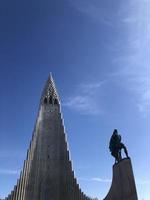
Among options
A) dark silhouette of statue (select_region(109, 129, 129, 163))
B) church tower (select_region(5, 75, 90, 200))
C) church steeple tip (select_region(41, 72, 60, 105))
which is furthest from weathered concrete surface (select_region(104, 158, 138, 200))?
church steeple tip (select_region(41, 72, 60, 105))

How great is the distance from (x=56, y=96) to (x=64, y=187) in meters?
18.5

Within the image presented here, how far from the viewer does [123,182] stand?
48.2 ft

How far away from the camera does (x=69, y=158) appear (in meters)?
38.0

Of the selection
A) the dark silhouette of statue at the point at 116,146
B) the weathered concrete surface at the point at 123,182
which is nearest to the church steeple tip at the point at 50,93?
the dark silhouette of statue at the point at 116,146

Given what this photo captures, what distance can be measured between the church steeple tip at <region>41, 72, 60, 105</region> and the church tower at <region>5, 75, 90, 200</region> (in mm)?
3609

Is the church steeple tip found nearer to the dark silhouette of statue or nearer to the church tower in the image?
the church tower

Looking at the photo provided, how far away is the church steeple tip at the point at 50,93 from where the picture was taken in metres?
→ 47.4

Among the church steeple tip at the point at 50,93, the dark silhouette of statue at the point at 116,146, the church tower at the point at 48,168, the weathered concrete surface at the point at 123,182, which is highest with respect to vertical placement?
the church steeple tip at the point at 50,93

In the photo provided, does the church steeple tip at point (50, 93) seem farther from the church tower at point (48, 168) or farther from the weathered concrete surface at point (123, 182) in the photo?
the weathered concrete surface at point (123, 182)

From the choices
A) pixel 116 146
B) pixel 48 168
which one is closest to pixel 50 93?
pixel 48 168

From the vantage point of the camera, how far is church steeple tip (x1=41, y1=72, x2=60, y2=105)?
155 ft

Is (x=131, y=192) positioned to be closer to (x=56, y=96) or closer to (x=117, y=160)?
(x=117, y=160)

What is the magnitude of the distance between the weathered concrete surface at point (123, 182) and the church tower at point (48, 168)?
66.1ft

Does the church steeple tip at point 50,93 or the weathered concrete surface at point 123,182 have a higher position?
the church steeple tip at point 50,93
